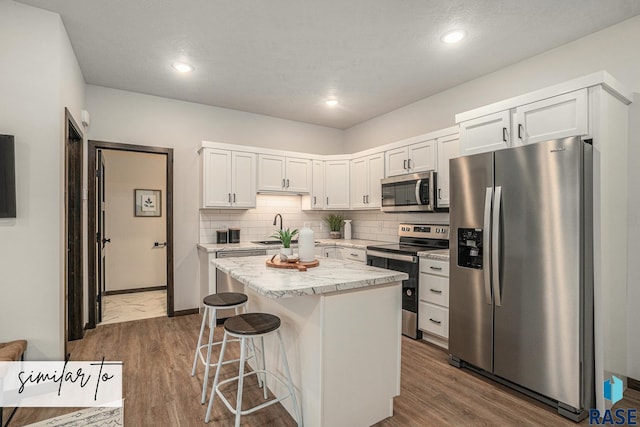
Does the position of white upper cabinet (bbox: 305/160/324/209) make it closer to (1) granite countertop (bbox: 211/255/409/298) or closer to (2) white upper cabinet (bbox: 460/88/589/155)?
(2) white upper cabinet (bbox: 460/88/589/155)

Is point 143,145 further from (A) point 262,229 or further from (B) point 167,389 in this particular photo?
(B) point 167,389

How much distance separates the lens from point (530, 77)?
10.4ft

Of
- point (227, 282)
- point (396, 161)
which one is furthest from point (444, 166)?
point (227, 282)

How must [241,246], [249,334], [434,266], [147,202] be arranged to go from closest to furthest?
[249,334] < [434,266] < [241,246] < [147,202]

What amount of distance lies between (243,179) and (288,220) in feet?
3.48

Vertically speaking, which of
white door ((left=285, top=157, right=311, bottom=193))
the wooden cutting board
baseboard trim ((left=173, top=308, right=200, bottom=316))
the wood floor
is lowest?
the wood floor

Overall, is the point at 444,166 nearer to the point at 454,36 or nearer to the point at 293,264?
the point at 454,36

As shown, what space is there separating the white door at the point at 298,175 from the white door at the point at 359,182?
2.17ft

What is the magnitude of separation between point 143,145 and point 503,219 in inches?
158

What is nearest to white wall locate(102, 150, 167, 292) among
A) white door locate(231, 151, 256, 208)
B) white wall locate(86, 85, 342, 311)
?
white wall locate(86, 85, 342, 311)

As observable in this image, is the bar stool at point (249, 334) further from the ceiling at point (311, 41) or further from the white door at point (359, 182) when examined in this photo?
the white door at point (359, 182)

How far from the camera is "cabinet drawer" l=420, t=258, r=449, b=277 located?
319 centimetres

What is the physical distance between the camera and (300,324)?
6.80 ft

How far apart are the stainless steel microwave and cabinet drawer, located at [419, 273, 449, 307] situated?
32.0 inches
